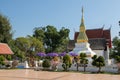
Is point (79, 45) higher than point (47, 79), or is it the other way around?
point (79, 45)

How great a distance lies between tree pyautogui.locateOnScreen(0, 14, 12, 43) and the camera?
36.0 m

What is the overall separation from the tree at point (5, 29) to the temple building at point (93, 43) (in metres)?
11.1

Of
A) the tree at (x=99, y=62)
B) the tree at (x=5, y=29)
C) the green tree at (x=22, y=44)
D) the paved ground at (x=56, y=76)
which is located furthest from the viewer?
the green tree at (x=22, y=44)

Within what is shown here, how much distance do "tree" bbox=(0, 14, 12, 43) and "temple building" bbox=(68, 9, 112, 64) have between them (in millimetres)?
11138

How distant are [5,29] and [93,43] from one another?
15160 mm

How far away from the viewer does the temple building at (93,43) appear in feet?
105

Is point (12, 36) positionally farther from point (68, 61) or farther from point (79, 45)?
point (68, 61)

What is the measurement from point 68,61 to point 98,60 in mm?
3135

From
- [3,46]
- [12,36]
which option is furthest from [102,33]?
[3,46]

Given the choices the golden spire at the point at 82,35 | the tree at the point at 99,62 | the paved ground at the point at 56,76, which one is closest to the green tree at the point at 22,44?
the golden spire at the point at 82,35

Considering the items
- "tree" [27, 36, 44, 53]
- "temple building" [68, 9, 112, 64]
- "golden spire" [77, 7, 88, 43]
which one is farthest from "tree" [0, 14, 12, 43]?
"golden spire" [77, 7, 88, 43]

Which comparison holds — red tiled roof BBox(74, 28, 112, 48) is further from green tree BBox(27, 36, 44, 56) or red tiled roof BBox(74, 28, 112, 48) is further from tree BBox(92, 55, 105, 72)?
tree BBox(92, 55, 105, 72)

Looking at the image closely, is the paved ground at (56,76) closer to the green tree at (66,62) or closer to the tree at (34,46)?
the green tree at (66,62)

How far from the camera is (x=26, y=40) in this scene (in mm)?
38031
